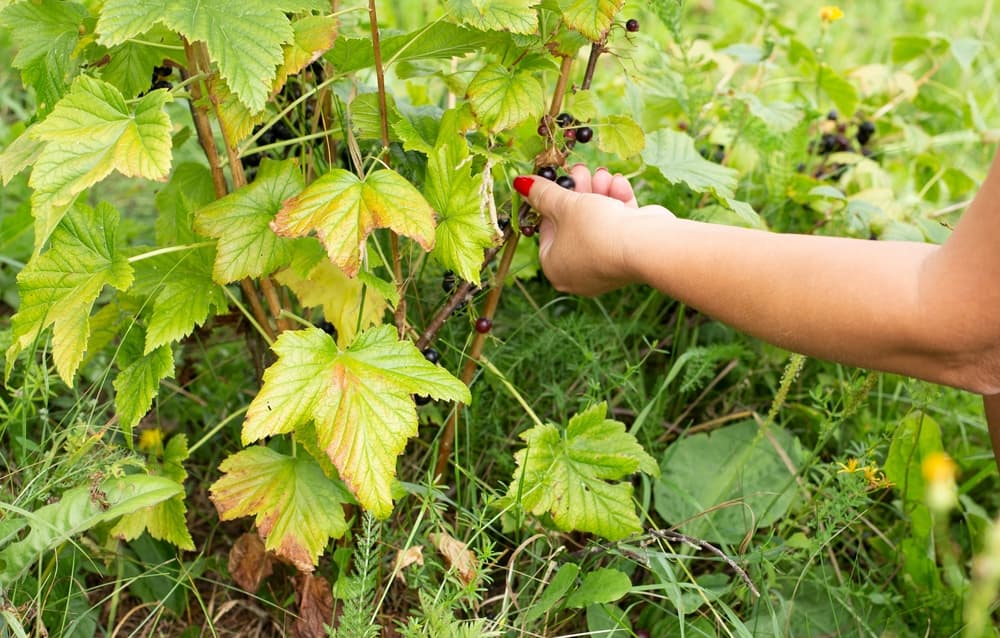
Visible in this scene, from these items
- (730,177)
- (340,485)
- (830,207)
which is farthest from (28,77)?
(830,207)

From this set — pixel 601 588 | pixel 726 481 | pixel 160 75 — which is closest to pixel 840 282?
pixel 601 588

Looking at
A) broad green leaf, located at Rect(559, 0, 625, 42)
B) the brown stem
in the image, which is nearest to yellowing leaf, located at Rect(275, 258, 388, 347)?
the brown stem

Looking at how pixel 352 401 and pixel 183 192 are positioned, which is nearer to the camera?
pixel 352 401

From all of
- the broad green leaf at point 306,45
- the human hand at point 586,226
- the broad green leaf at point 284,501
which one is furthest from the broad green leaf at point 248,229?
the human hand at point 586,226

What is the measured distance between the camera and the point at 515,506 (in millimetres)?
1512

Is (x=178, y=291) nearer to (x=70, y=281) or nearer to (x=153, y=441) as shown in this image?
(x=70, y=281)

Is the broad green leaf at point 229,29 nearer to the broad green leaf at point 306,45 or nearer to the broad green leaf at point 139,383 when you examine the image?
the broad green leaf at point 306,45

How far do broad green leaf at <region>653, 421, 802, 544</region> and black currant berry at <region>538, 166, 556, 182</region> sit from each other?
2.10ft

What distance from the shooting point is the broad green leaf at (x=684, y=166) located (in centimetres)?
175

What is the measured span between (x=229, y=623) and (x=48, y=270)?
0.73 metres

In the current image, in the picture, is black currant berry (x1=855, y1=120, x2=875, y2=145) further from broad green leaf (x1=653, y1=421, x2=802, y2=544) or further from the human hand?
the human hand

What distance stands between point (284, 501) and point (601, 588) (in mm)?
541

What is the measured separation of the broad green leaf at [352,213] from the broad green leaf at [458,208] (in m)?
0.09

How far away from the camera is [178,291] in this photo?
1495 mm
